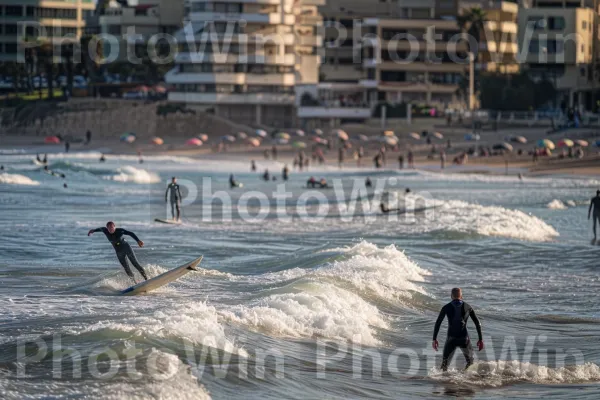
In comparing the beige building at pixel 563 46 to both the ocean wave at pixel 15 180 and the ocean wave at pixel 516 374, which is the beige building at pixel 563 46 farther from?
the ocean wave at pixel 516 374

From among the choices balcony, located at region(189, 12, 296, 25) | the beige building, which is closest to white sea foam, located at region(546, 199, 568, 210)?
the beige building

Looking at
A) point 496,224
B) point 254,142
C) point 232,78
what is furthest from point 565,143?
point 496,224

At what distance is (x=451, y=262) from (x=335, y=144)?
218 ft

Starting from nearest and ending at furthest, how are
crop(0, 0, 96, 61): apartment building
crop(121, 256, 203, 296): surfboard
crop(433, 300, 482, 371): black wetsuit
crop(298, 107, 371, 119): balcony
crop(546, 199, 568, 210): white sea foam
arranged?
1. crop(433, 300, 482, 371): black wetsuit
2. crop(121, 256, 203, 296): surfboard
3. crop(546, 199, 568, 210): white sea foam
4. crop(298, 107, 371, 119): balcony
5. crop(0, 0, 96, 61): apartment building

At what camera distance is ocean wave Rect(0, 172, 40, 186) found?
6412 cm

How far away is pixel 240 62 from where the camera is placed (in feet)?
372

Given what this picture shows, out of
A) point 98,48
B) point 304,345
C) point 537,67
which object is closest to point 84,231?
point 304,345

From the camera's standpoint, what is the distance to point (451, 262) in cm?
3312

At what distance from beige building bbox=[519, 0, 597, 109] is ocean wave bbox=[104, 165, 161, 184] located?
41617 millimetres

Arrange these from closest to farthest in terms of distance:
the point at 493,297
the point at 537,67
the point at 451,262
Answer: the point at 493,297, the point at 451,262, the point at 537,67

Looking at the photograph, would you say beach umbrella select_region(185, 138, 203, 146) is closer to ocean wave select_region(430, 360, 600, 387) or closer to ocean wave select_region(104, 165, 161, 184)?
ocean wave select_region(104, 165, 161, 184)

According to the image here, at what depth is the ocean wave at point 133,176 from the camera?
73.3 metres

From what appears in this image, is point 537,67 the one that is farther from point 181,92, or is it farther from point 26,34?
point 26,34

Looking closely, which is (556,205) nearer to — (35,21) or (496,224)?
(496,224)
